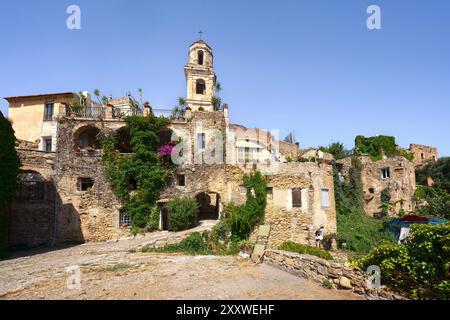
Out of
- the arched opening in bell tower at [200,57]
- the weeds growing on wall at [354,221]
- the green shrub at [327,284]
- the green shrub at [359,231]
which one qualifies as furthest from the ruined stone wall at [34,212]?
the weeds growing on wall at [354,221]

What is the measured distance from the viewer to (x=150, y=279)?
9.84m

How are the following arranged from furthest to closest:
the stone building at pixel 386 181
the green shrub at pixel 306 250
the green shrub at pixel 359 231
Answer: the stone building at pixel 386 181 < the green shrub at pixel 359 231 < the green shrub at pixel 306 250

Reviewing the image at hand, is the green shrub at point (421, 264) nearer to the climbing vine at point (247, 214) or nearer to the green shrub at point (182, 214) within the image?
the climbing vine at point (247, 214)

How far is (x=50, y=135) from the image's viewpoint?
985 inches

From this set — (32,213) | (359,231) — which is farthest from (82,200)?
(359,231)

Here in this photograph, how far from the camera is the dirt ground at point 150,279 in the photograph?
8.22 meters

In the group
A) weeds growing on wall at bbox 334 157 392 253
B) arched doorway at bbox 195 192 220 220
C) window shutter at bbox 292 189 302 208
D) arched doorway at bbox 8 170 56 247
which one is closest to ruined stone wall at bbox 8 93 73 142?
arched doorway at bbox 8 170 56 247

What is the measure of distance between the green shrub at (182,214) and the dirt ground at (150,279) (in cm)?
382

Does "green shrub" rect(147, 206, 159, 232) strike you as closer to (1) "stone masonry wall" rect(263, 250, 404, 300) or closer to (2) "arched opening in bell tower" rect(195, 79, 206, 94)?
(1) "stone masonry wall" rect(263, 250, 404, 300)

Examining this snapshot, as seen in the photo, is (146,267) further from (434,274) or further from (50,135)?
(50,135)

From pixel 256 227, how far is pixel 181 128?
10.0 m

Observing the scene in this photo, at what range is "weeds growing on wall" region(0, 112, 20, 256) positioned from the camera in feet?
51.6

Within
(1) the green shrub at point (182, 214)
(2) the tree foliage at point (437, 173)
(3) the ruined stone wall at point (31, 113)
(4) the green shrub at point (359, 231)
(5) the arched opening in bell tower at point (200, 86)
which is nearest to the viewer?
(1) the green shrub at point (182, 214)

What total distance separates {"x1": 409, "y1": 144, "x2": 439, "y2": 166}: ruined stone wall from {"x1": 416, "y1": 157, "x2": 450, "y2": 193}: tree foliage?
320 centimetres
